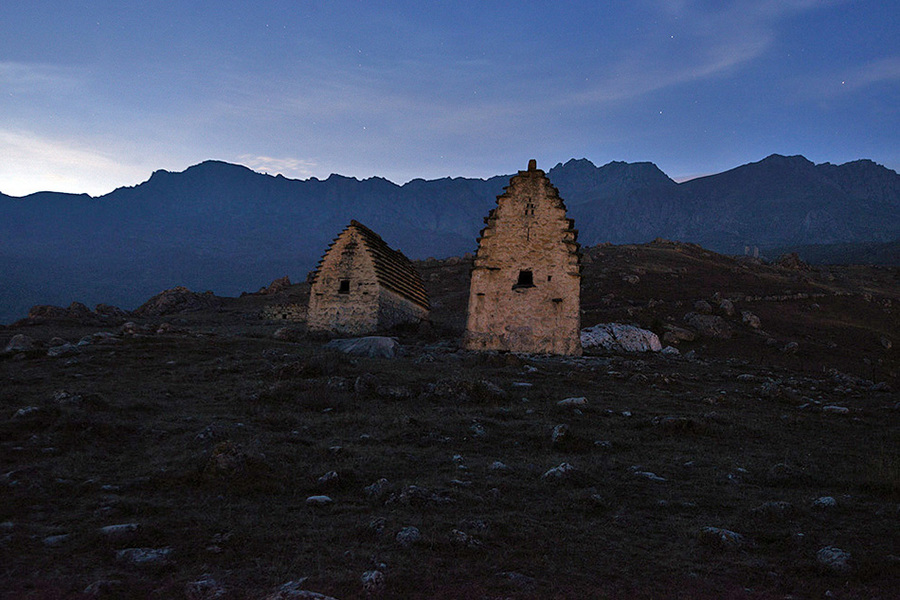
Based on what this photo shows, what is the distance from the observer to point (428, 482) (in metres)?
5.49

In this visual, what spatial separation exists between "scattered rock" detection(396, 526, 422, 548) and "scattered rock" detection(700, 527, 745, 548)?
2339 mm

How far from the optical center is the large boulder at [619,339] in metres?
22.0

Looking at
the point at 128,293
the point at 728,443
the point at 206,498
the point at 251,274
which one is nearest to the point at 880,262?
the point at 728,443

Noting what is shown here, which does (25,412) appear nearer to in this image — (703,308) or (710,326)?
(710,326)

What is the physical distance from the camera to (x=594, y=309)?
35.3 meters

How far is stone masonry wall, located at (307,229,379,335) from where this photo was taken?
2444 centimetres

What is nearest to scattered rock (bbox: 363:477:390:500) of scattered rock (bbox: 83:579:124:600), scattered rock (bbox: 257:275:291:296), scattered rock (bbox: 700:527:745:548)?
scattered rock (bbox: 83:579:124:600)

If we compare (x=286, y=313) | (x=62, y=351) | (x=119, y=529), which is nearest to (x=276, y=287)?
(x=286, y=313)

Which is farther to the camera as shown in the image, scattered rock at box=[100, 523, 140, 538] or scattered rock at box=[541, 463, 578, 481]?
scattered rock at box=[541, 463, 578, 481]

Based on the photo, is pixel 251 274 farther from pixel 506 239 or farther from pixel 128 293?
pixel 506 239

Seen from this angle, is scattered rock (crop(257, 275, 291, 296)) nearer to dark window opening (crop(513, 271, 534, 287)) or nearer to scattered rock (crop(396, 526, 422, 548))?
dark window opening (crop(513, 271, 534, 287))

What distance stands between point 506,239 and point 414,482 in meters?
14.2

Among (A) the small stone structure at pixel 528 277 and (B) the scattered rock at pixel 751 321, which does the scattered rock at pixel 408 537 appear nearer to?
(A) the small stone structure at pixel 528 277

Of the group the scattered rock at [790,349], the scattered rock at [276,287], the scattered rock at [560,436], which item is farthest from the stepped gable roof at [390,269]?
the scattered rock at [276,287]
